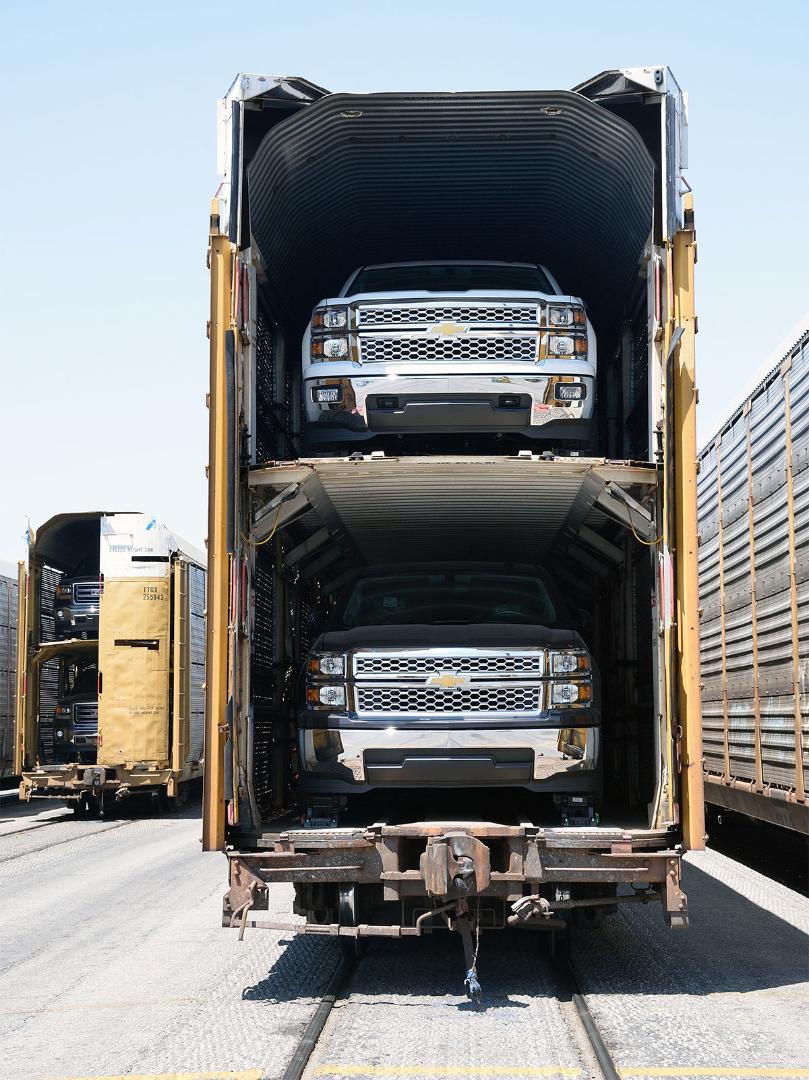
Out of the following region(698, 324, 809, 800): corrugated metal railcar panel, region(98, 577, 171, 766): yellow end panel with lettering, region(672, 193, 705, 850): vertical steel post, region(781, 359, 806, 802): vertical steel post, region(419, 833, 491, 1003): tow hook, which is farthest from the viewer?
region(98, 577, 171, 766): yellow end panel with lettering

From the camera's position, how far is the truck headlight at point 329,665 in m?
7.17

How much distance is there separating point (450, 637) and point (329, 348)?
2.08 meters

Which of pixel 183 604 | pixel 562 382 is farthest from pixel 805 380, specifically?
pixel 183 604

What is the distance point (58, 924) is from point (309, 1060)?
424 cm

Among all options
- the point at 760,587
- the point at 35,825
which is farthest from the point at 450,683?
the point at 35,825

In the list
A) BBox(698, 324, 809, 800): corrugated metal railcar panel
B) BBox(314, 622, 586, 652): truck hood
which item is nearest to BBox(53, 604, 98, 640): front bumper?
BBox(698, 324, 809, 800): corrugated metal railcar panel

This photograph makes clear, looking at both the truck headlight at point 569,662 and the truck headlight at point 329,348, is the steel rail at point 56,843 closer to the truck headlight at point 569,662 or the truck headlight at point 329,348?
the truck headlight at point 329,348

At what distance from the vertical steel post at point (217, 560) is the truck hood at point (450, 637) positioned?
2.88 ft

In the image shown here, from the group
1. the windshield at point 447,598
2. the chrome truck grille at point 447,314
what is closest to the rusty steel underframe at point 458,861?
the windshield at point 447,598

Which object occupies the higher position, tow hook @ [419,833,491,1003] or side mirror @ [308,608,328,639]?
side mirror @ [308,608,328,639]

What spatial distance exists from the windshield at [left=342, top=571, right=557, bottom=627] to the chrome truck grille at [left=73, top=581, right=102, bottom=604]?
11.2 m

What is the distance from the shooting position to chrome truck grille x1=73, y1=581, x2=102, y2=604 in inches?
739

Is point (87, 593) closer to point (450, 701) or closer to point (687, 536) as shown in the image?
point (450, 701)

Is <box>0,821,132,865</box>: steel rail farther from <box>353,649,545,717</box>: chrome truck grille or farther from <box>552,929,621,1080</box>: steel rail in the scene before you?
<box>552,929,621,1080</box>: steel rail
